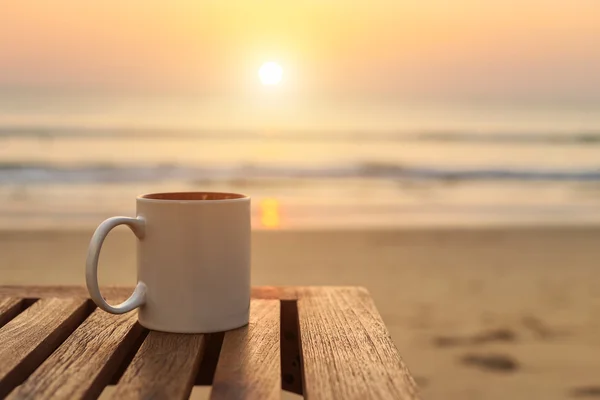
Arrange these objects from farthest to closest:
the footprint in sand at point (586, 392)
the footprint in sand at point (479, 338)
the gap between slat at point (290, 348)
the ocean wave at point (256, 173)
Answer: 1. the ocean wave at point (256, 173)
2. the footprint in sand at point (479, 338)
3. the footprint in sand at point (586, 392)
4. the gap between slat at point (290, 348)

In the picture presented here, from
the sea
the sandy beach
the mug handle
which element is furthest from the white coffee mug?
the sea

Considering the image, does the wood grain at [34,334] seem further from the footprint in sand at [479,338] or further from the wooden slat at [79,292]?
the footprint in sand at [479,338]

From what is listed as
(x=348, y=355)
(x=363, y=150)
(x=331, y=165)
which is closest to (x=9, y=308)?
(x=348, y=355)

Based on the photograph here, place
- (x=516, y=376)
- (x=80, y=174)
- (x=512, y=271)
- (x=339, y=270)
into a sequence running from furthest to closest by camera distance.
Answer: (x=80, y=174) → (x=512, y=271) → (x=339, y=270) → (x=516, y=376)

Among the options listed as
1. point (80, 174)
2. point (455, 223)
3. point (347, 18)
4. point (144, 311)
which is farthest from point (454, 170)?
point (144, 311)

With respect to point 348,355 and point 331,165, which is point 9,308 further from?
point 331,165

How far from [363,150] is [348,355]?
338cm

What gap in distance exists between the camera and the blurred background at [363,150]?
1.94 m

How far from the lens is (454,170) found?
12.5ft

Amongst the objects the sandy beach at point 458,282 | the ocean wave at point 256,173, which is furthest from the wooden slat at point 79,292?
the ocean wave at point 256,173

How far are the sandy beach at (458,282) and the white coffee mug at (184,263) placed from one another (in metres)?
1.00

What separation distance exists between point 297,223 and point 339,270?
643mm

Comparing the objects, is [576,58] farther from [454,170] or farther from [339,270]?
[339,270]

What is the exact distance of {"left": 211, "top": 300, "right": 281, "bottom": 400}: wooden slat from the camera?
41 centimetres
